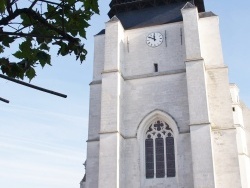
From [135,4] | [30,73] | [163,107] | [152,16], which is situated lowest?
[30,73]

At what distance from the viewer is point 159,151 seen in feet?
45.2

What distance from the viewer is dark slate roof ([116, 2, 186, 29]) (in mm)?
16109

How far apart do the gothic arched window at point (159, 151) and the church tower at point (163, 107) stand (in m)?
0.03

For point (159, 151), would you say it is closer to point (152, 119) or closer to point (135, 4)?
point (152, 119)

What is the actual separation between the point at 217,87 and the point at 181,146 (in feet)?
9.04

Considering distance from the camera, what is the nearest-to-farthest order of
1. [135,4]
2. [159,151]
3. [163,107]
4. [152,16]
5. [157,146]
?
[159,151] → [157,146] → [163,107] → [152,16] → [135,4]

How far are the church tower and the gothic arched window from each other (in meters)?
0.03

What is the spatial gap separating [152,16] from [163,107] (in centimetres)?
455

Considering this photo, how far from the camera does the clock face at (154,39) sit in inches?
614

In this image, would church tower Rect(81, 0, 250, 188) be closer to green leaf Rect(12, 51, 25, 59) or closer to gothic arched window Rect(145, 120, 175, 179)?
gothic arched window Rect(145, 120, 175, 179)

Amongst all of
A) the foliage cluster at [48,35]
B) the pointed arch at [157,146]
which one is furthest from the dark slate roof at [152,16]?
the foliage cluster at [48,35]

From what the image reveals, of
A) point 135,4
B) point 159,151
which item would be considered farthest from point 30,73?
point 135,4

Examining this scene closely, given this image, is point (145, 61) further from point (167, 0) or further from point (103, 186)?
point (103, 186)

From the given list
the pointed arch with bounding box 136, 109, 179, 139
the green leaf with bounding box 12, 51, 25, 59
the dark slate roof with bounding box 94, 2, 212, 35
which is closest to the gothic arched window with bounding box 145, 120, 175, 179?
the pointed arch with bounding box 136, 109, 179, 139
